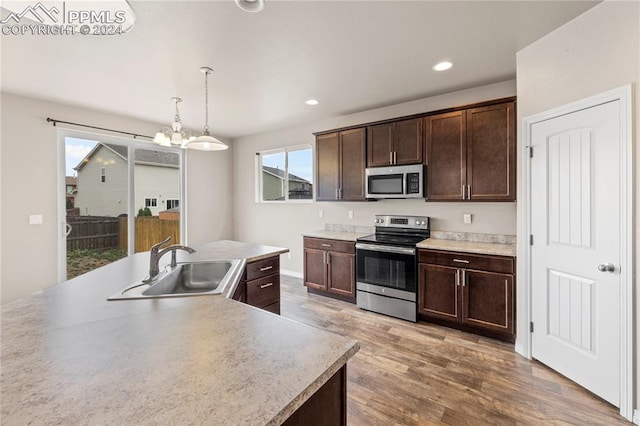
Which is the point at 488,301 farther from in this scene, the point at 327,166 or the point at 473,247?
the point at 327,166

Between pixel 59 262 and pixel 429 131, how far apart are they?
16.5 feet

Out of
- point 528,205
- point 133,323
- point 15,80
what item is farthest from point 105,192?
point 528,205

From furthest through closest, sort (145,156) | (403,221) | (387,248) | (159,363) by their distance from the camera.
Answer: (145,156)
(403,221)
(387,248)
(159,363)

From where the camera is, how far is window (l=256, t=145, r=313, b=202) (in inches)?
195

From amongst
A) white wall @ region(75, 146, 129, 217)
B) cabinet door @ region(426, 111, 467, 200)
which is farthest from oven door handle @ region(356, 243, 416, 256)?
white wall @ region(75, 146, 129, 217)

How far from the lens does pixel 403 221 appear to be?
151 inches

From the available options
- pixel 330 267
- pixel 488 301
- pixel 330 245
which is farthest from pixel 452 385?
pixel 330 245

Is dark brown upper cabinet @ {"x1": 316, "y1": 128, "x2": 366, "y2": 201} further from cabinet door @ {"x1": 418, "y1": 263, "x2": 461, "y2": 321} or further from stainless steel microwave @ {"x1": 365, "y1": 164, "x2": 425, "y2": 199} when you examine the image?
cabinet door @ {"x1": 418, "y1": 263, "x2": 461, "y2": 321}

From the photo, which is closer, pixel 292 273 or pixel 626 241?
pixel 626 241

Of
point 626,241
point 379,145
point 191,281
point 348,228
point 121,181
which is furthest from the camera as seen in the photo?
point 348,228

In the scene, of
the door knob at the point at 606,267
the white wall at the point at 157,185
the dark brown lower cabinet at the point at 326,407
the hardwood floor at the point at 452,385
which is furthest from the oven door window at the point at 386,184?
the white wall at the point at 157,185

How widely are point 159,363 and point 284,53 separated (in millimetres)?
2522

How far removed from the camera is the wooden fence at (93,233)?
3.89m

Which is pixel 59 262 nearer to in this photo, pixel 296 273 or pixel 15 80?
pixel 15 80
